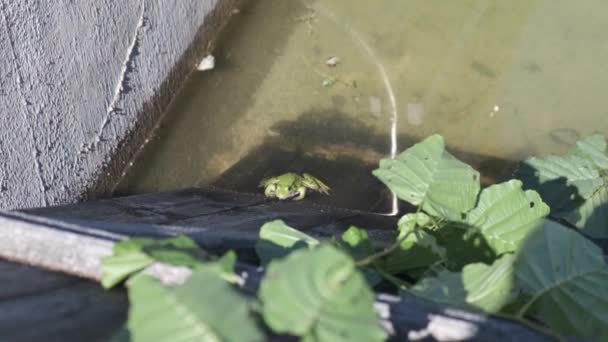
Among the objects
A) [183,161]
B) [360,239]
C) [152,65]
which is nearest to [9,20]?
[152,65]

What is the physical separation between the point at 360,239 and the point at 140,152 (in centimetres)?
151

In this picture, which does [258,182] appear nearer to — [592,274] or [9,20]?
[9,20]

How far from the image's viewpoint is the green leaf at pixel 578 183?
5.84 ft

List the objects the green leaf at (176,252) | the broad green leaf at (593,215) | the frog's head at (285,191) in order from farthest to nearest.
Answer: the frog's head at (285,191) < the broad green leaf at (593,215) < the green leaf at (176,252)

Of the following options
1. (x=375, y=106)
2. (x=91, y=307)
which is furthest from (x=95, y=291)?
(x=375, y=106)

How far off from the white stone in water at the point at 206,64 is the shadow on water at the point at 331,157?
336 mm

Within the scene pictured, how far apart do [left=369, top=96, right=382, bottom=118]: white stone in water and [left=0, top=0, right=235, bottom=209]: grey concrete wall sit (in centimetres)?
64

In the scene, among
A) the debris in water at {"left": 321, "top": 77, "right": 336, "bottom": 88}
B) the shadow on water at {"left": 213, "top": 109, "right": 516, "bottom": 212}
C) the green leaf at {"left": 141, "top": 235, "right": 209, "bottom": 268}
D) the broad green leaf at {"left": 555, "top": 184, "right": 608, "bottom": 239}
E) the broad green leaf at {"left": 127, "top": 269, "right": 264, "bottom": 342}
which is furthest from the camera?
the debris in water at {"left": 321, "top": 77, "right": 336, "bottom": 88}

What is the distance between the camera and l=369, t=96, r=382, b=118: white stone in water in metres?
2.59

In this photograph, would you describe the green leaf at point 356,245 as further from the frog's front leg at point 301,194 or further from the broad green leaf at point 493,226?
the frog's front leg at point 301,194

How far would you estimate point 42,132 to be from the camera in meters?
2.02

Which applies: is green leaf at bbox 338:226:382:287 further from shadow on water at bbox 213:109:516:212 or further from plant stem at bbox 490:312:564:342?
shadow on water at bbox 213:109:516:212

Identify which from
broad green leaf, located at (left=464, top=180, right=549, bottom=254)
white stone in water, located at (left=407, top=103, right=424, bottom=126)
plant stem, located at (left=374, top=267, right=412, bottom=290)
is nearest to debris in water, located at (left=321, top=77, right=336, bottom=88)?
white stone in water, located at (left=407, top=103, right=424, bottom=126)

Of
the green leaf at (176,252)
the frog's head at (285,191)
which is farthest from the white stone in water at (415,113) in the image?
the green leaf at (176,252)
